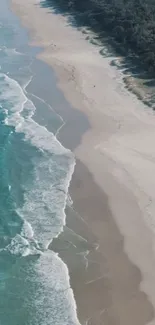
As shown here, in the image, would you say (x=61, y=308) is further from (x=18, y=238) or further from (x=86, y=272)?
(x=18, y=238)

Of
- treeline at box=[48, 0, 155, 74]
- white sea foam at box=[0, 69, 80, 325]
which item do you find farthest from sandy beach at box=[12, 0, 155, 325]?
treeline at box=[48, 0, 155, 74]

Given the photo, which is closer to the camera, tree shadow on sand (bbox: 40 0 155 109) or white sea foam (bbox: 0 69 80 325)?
white sea foam (bbox: 0 69 80 325)

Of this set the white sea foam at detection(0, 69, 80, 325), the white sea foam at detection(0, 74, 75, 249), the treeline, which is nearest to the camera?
the white sea foam at detection(0, 69, 80, 325)

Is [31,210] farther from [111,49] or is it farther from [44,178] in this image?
[111,49]

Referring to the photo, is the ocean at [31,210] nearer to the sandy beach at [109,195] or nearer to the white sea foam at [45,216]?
the white sea foam at [45,216]

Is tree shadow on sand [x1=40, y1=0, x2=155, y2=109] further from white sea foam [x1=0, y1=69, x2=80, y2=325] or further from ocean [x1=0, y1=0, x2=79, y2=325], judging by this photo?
white sea foam [x1=0, y1=69, x2=80, y2=325]

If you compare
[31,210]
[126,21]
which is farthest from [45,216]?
[126,21]
